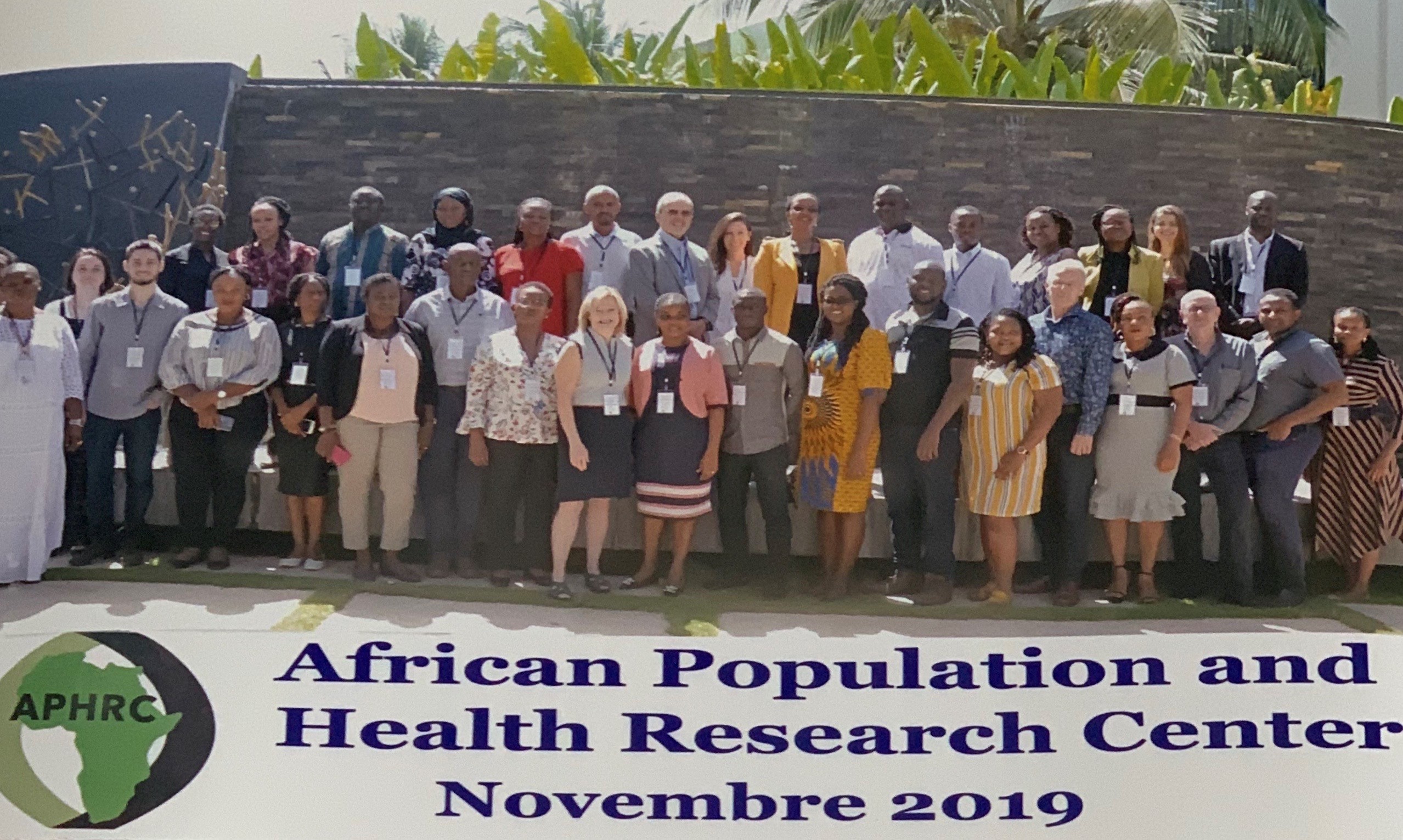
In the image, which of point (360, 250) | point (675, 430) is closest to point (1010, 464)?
point (675, 430)

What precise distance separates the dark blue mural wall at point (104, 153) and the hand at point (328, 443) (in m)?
1.03

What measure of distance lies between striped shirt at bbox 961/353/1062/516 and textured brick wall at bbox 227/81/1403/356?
3.34ft

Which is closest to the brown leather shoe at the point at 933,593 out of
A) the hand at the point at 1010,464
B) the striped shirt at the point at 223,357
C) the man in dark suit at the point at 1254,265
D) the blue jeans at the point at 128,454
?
the hand at the point at 1010,464

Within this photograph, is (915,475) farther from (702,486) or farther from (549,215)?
(549,215)

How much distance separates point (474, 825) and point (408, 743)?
0.27m

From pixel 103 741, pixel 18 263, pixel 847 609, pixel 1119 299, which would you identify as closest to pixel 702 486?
pixel 847 609

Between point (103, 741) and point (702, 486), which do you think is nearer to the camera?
point (103, 741)

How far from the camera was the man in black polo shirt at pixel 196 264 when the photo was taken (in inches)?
152

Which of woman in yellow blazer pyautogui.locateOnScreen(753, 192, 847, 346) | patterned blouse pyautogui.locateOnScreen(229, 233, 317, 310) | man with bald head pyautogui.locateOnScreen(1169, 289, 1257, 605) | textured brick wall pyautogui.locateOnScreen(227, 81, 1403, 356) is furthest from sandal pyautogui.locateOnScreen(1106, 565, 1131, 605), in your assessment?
patterned blouse pyautogui.locateOnScreen(229, 233, 317, 310)

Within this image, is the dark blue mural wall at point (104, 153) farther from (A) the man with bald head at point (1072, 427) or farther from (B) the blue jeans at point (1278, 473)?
(B) the blue jeans at point (1278, 473)

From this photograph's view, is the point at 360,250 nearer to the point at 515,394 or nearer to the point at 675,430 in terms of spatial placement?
the point at 515,394

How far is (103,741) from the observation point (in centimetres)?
315

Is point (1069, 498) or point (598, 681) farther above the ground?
point (1069, 498)

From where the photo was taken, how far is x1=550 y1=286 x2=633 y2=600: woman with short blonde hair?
3451 millimetres
